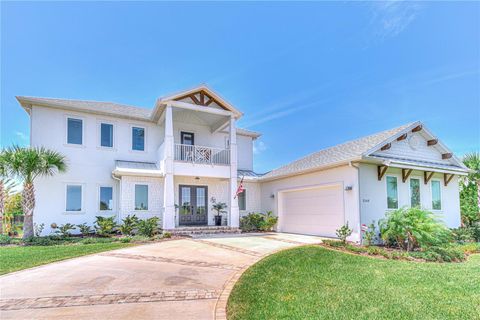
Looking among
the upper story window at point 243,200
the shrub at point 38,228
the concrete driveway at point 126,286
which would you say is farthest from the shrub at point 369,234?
the shrub at point 38,228

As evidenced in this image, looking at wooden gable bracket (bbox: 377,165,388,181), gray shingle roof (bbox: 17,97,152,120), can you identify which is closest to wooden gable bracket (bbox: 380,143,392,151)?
wooden gable bracket (bbox: 377,165,388,181)

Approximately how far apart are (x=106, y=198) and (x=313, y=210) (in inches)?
434

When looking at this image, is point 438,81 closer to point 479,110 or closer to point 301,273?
point 479,110

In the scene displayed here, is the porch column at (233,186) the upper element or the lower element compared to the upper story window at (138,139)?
lower

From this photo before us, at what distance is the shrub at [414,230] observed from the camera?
10.4m

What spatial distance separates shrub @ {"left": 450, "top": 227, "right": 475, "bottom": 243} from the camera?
13842 millimetres

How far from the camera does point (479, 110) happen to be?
58.6 ft

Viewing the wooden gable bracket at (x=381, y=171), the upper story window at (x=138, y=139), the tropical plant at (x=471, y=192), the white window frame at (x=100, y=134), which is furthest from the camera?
the tropical plant at (x=471, y=192)

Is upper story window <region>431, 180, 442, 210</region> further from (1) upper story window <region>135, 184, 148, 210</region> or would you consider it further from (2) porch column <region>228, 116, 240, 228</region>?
(1) upper story window <region>135, 184, 148, 210</region>

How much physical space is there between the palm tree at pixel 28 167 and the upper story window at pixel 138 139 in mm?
4193

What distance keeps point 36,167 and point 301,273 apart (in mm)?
12217

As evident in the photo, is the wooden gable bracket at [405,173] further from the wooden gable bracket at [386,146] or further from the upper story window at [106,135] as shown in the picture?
the upper story window at [106,135]

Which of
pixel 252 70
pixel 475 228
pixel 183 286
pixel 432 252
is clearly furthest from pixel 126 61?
pixel 475 228

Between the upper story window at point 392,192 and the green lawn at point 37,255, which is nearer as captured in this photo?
the green lawn at point 37,255
